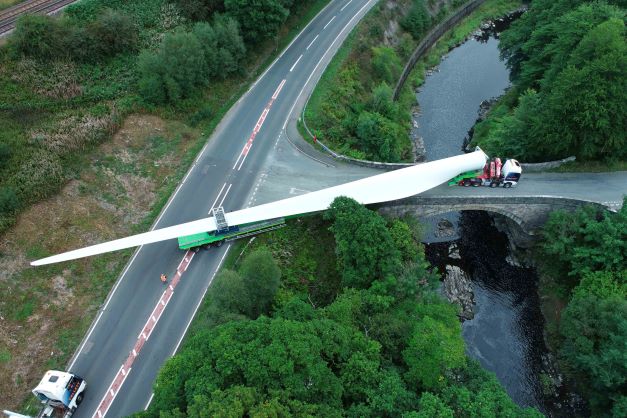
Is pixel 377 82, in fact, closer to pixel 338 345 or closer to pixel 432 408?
pixel 338 345

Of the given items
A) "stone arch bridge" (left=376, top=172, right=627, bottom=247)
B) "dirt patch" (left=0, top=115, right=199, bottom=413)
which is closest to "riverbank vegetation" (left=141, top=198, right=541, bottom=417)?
"stone arch bridge" (left=376, top=172, right=627, bottom=247)

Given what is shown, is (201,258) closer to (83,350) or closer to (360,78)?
(83,350)

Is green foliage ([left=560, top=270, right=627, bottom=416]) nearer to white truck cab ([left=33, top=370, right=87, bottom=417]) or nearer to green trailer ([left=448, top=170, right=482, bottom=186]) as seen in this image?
green trailer ([left=448, top=170, right=482, bottom=186])

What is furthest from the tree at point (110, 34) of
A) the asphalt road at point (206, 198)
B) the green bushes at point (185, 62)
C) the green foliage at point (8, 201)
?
the green foliage at point (8, 201)

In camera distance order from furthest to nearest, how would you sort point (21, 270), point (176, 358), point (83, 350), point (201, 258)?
point (201, 258) < point (21, 270) < point (83, 350) < point (176, 358)

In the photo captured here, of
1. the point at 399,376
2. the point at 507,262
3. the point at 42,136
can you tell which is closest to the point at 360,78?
the point at 507,262

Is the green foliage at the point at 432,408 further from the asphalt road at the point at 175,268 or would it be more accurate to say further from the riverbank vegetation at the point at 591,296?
the asphalt road at the point at 175,268

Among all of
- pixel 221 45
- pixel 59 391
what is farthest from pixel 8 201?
pixel 221 45
